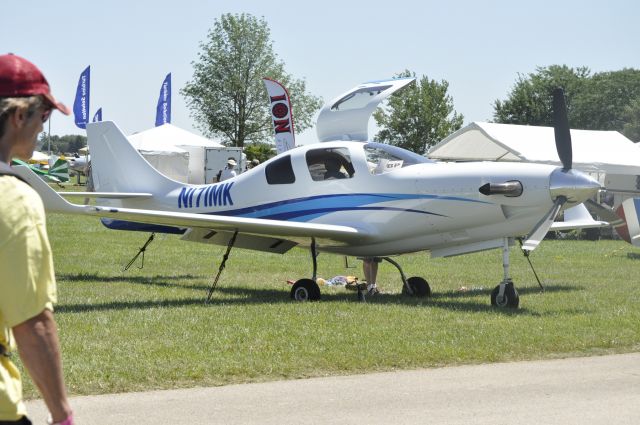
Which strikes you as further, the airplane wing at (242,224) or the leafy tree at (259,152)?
the leafy tree at (259,152)

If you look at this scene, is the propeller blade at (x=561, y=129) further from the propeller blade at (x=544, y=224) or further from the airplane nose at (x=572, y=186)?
the propeller blade at (x=544, y=224)

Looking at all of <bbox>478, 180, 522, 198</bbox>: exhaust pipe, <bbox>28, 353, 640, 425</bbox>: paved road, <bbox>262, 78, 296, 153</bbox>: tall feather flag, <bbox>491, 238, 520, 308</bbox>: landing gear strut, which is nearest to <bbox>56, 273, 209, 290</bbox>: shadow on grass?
<bbox>491, 238, 520, 308</bbox>: landing gear strut

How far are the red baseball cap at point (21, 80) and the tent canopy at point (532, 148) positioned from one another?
77.9ft

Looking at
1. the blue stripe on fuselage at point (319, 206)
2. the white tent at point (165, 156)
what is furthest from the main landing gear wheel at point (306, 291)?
the white tent at point (165, 156)

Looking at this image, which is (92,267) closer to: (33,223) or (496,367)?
(496,367)

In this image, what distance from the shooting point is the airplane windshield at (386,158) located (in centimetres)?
1260

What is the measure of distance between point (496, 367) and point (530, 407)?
55.2 inches

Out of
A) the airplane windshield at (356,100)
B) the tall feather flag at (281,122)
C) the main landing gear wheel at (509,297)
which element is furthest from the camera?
the tall feather flag at (281,122)

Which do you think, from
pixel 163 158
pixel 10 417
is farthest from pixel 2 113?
pixel 163 158

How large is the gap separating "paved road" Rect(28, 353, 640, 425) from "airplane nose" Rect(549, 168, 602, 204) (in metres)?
4.08

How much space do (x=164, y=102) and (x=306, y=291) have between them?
4009 cm

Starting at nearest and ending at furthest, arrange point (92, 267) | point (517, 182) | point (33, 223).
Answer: point (33, 223), point (517, 182), point (92, 267)

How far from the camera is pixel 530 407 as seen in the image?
628 cm

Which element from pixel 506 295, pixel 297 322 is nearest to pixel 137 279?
pixel 297 322
